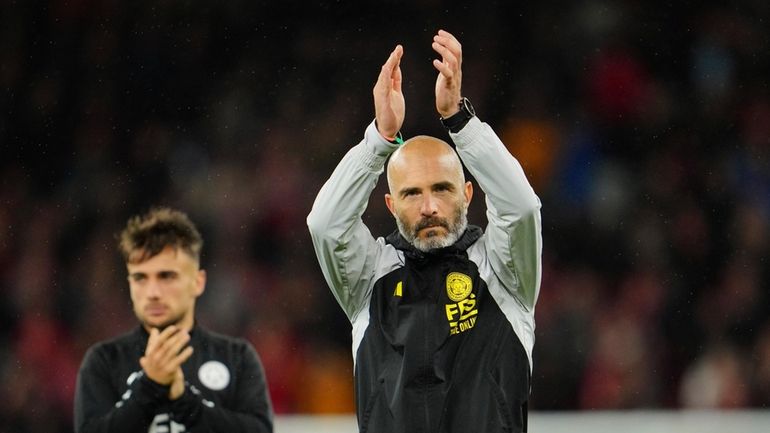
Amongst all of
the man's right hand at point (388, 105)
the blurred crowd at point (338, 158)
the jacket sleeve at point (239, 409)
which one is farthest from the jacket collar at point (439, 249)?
the blurred crowd at point (338, 158)

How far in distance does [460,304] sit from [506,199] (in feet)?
1.21

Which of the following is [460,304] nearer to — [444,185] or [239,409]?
[444,185]

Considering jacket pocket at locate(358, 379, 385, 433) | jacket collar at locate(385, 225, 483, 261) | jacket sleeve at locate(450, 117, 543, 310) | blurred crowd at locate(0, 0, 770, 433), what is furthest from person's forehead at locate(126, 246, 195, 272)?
blurred crowd at locate(0, 0, 770, 433)

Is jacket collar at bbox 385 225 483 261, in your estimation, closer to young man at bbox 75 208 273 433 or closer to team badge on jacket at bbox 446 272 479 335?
team badge on jacket at bbox 446 272 479 335

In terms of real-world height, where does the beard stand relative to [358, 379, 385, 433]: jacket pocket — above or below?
above

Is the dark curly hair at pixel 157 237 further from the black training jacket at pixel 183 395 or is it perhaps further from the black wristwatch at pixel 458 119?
the black wristwatch at pixel 458 119

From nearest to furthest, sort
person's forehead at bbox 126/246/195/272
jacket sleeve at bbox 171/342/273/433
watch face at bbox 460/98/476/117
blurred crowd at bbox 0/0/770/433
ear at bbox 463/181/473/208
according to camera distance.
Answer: watch face at bbox 460/98/476/117 → jacket sleeve at bbox 171/342/273/433 → ear at bbox 463/181/473/208 → person's forehead at bbox 126/246/195/272 → blurred crowd at bbox 0/0/770/433

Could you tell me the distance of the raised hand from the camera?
3.89 meters

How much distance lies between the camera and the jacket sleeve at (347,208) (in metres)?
4.03

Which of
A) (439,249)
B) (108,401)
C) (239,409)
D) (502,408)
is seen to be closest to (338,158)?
(239,409)

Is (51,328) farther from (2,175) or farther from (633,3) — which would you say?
(633,3)

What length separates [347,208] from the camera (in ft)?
13.3

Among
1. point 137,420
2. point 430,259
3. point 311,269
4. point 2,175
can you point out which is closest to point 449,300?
point 430,259

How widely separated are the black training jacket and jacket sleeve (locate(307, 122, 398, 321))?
1.83 ft
